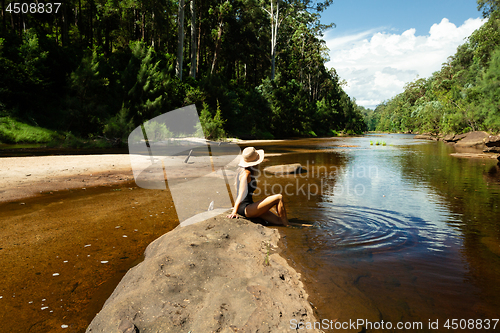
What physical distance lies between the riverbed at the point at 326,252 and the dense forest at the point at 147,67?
57.3ft

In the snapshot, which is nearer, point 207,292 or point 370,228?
point 207,292

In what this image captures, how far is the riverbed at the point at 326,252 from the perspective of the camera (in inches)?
130

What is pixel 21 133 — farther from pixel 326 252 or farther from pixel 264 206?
pixel 326 252

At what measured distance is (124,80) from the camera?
26.6 metres

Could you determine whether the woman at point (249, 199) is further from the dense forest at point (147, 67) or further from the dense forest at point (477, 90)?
the dense forest at point (477, 90)

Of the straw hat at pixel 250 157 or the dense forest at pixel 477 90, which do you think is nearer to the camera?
the straw hat at pixel 250 157

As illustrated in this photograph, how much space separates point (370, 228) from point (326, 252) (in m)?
1.84

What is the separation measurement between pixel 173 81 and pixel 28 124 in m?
13.7

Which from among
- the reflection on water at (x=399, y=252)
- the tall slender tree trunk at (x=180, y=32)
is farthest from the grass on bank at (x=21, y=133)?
the reflection on water at (x=399, y=252)

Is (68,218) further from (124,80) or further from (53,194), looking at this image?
(124,80)

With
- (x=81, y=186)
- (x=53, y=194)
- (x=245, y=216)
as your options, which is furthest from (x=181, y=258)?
(x=81, y=186)

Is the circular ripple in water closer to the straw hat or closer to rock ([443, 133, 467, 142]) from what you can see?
the straw hat

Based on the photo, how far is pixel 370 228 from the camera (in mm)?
6043

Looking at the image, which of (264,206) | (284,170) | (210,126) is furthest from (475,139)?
(264,206)
